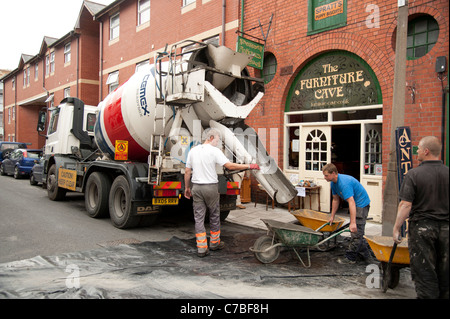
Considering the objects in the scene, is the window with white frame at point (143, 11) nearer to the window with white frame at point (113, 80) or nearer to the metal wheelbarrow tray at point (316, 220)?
the window with white frame at point (113, 80)

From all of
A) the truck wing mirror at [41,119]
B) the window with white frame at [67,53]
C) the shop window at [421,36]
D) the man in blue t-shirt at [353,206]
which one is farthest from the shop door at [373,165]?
the window with white frame at [67,53]

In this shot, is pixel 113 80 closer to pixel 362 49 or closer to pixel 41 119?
pixel 41 119

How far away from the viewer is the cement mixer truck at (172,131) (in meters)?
5.82

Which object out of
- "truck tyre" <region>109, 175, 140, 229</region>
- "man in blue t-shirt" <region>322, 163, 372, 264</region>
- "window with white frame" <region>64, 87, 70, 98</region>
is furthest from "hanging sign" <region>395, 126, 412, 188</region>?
"window with white frame" <region>64, 87, 70, 98</region>

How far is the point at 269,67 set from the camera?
10.2 m

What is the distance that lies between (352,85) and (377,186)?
238 cm

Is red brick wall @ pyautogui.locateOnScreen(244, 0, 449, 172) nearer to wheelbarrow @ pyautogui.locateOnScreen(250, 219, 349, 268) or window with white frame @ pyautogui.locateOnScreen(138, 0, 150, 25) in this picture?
wheelbarrow @ pyautogui.locateOnScreen(250, 219, 349, 268)

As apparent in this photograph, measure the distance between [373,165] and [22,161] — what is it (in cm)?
1551

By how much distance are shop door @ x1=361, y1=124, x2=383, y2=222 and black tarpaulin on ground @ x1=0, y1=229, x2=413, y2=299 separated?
9.94 ft

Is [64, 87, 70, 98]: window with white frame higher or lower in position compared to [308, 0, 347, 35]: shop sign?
higher

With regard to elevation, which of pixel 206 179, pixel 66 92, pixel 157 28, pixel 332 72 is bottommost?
pixel 206 179

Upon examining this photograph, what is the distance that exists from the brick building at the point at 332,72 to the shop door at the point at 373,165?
2cm

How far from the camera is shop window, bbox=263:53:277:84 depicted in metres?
10.1

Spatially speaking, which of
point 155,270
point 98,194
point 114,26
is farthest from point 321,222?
point 114,26
